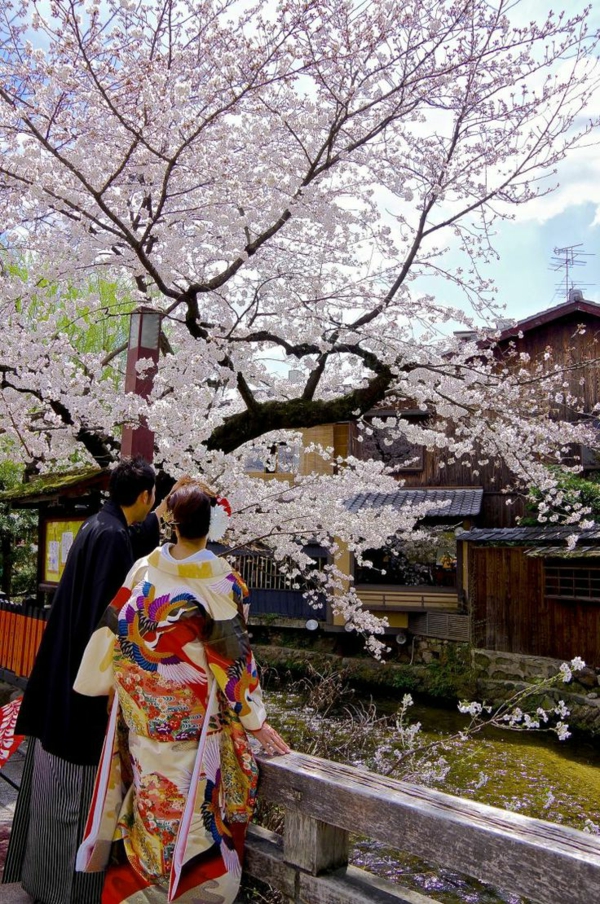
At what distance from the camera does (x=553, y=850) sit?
5.84 ft

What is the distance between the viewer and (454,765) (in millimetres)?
10273

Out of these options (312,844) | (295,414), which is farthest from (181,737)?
(295,414)

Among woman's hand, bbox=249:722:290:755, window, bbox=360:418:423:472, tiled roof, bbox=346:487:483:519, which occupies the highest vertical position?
window, bbox=360:418:423:472

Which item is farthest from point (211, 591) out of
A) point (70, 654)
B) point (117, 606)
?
point (70, 654)

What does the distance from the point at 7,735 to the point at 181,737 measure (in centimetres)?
150

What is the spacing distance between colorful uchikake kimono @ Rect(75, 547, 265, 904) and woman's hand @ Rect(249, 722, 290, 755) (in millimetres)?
56

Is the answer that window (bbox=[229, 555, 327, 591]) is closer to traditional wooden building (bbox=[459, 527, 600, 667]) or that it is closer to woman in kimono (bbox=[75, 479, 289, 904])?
traditional wooden building (bbox=[459, 527, 600, 667])

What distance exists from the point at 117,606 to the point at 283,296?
15.0 ft

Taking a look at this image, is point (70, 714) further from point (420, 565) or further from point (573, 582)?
point (420, 565)

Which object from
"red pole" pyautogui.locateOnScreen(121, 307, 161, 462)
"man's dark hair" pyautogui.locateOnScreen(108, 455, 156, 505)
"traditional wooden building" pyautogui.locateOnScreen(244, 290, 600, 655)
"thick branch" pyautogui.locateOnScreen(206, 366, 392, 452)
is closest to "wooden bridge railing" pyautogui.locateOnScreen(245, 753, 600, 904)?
"man's dark hair" pyautogui.locateOnScreen(108, 455, 156, 505)

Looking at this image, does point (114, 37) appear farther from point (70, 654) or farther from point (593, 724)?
point (593, 724)

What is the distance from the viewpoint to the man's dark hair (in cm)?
292

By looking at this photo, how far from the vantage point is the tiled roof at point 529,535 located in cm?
1327

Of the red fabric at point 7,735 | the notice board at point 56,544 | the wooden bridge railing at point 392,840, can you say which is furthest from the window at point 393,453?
the wooden bridge railing at point 392,840
